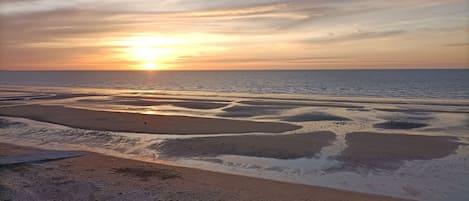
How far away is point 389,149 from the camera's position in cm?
1909

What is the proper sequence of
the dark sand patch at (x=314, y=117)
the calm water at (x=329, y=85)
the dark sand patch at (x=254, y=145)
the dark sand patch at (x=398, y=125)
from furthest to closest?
the calm water at (x=329, y=85) < the dark sand patch at (x=314, y=117) < the dark sand patch at (x=398, y=125) < the dark sand patch at (x=254, y=145)

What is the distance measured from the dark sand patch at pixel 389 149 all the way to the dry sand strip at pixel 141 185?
4.07 metres

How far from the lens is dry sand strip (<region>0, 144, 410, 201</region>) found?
11148 millimetres

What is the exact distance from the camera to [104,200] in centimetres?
1065

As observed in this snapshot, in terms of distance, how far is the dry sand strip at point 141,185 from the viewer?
1115 centimetres

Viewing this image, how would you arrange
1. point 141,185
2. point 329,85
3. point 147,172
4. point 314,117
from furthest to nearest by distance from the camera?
point 329,85
point 314,117
point 147,172
point 141,185

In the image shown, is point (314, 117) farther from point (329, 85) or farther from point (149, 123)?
point (329, 85)

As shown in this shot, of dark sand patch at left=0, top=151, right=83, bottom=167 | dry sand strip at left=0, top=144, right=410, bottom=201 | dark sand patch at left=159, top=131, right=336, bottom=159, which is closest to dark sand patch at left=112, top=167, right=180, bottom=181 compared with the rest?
dry sand strip at left=0, top=144, right=410, bottom=201

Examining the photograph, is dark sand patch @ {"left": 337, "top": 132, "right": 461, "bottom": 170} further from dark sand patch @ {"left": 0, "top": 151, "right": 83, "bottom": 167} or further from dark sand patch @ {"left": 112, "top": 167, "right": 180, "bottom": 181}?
dark sand patch @ {"left": 0, "top": 151, "right": 83, "bottom": 167}

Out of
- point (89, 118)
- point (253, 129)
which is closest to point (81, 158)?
point (253, 129)

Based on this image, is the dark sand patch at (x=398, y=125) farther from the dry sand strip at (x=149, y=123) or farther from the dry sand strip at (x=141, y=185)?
the dry sand strip at (x=141, y=185)

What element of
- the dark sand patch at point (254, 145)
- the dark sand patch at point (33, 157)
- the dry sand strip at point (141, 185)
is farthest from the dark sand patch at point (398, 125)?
the dark sand patch at point (33, 157)

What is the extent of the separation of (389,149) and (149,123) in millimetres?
14977

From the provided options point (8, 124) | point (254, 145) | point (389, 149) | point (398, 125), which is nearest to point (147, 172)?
point (254, 145)
